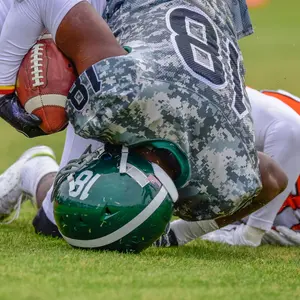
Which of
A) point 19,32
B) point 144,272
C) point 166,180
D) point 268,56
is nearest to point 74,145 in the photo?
point 19,32

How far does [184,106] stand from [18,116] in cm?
56

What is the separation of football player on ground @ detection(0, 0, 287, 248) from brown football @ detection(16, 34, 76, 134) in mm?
36

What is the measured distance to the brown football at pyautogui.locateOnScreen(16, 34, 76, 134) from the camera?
299cm

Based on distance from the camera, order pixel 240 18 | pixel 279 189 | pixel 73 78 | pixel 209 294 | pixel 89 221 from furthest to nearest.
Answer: pixel 240 18 → pixel 279 189 → pixel 73 78 → pixel 89 221 → pixel 209 294

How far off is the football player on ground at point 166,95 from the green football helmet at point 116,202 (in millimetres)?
77

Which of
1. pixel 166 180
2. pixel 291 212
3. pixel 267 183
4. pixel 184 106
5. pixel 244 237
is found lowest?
pixel 291 212

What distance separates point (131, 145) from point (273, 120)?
1.05 metres

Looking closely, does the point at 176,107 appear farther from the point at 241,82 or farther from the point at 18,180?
the point at 18,180

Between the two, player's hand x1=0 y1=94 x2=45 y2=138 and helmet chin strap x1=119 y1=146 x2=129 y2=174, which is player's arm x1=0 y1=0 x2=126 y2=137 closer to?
player's hand x1=0 y1=94 x2=45 y2=138

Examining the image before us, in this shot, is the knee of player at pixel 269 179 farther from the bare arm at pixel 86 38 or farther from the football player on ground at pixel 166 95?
the bare arm at pixel 86 38

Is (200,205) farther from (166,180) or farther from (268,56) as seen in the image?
(268,56)

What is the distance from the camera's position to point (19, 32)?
3045mm

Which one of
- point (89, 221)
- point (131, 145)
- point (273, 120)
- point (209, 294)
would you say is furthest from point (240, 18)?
point (209, 294)

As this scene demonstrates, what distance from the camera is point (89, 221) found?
285 centimetres
